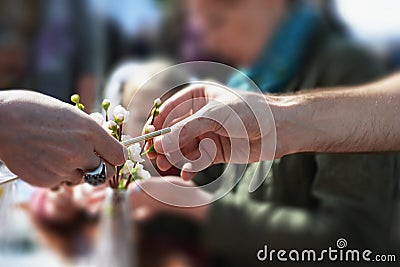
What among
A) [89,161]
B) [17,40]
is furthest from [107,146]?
[17,40]

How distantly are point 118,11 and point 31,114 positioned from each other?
1.51 metres

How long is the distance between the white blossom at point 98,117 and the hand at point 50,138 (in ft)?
0.05

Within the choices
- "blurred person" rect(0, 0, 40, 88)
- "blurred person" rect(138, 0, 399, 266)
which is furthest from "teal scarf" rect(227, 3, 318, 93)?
"blurred person" rect(0, 0, 40, 88)

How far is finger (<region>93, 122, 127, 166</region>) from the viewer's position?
708mm

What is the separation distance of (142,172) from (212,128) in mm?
92

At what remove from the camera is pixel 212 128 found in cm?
77

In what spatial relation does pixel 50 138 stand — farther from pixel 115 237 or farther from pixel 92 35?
pixel 92 35

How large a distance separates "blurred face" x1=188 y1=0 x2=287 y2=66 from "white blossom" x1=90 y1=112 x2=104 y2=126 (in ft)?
1.70

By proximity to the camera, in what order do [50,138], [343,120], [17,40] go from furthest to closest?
[17,40]
[343,120]
[50,138]

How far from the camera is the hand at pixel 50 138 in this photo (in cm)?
71

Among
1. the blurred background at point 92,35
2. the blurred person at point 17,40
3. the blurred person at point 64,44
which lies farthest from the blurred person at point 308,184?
the blurred person at point 17,40

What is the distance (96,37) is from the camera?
208cm

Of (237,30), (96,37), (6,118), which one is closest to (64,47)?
(96,37)
